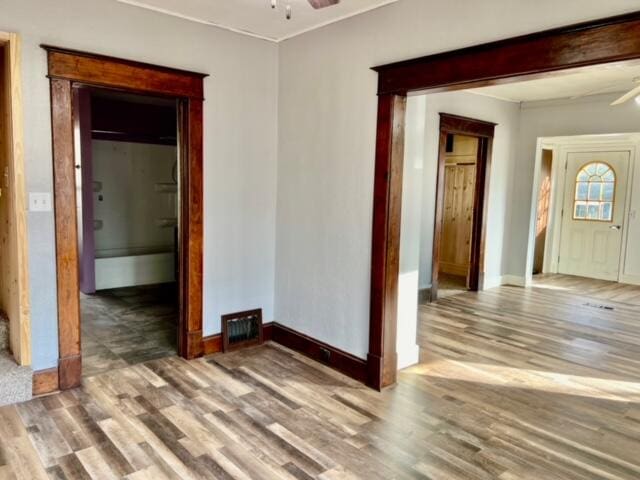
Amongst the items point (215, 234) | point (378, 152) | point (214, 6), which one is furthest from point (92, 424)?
point (214, 6)

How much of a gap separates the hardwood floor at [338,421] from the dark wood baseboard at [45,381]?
0.09 m

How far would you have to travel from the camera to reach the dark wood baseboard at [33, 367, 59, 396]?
3.09 m

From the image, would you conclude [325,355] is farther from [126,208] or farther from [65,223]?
[126,208]

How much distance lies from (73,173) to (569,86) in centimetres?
529

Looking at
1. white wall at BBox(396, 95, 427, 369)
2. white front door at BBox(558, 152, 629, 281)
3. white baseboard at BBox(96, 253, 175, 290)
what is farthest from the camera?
white front door at BBox(558, 152, 629, 281)

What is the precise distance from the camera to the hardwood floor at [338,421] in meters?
2.43

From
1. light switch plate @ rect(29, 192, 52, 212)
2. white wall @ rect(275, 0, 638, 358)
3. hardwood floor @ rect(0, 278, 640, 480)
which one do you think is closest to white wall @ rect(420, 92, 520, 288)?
hardwood floor @ rect(0, 278, 640, 480)

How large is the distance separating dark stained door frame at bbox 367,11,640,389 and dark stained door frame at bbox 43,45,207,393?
4.60ft

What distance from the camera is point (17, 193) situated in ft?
9.60

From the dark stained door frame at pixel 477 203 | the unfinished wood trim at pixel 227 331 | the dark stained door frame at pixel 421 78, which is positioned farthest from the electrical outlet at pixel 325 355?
the dark stained door frame at pixel 477 203

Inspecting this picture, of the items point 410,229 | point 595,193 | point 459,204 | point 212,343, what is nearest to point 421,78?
point 410,229

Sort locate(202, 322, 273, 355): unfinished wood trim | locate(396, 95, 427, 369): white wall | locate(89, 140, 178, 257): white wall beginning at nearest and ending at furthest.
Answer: locate(396, 95, 427, 369): white wall < locate(202, 322, 273, 355): unfinished wood trim < locate(89, 140, 178, 257): white wall

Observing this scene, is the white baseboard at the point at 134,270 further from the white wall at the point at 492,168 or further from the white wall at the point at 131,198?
the white wall at the point at 492,168

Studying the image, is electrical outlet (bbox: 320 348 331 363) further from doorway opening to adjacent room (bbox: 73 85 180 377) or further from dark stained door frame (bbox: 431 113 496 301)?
dark stained door frame (bbox: 431 113 496 301)
